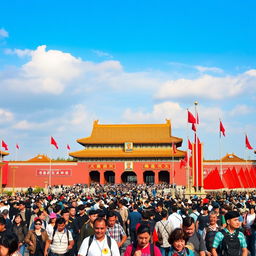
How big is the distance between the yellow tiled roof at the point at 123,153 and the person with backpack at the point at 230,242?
45198 millimetres

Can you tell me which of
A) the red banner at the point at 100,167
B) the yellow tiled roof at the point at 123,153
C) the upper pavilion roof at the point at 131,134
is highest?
the upper pavilion roof at the point at 131,134

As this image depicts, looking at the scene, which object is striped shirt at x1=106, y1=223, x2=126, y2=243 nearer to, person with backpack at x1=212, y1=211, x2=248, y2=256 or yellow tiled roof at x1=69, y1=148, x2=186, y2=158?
person with backpack at x1=212, y1=211, x2=248, y2=256

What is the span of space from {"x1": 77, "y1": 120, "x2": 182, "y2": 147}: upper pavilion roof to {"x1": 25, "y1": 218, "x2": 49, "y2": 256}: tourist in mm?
46559

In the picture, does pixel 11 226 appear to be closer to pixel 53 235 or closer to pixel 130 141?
pixel 53 235

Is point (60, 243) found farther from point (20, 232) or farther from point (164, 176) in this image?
point (164, 176)

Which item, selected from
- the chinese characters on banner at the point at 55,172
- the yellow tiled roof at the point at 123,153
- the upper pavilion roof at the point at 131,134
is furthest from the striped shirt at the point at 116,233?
the upper pavilion roof at the point at 131,134

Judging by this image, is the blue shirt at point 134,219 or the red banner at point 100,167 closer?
the blue shirt at point 134,219

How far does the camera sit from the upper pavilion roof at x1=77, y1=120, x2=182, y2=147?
5391cm

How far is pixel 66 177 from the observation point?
51.0 meters

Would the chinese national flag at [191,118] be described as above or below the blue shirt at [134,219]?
above

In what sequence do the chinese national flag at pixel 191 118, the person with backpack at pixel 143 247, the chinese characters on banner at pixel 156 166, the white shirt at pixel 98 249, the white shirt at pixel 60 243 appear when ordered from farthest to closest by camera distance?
the chinese characters on banner at pixel 156 166 < the chinese national flag at pixel 191 118 < the white shirt at pixel 60 243 < the white shirt at pixel 98 249 < the person with backpack at pixel 143 247

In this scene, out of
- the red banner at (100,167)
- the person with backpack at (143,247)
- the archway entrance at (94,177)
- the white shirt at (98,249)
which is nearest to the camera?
the person with backpack at (143,247)

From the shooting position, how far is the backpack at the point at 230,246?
5031 millimetres

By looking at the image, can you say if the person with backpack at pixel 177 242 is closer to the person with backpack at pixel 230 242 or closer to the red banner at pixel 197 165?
the person with backpack at pixel 230 242
